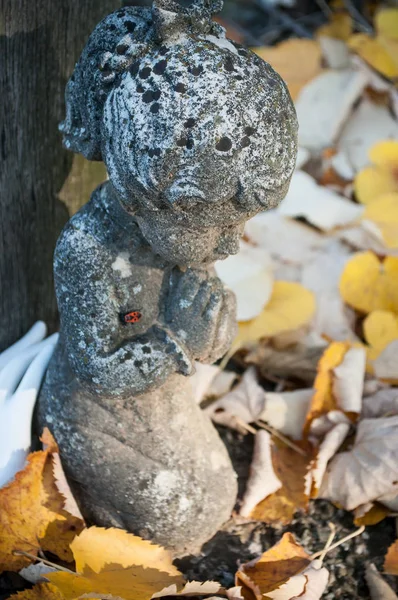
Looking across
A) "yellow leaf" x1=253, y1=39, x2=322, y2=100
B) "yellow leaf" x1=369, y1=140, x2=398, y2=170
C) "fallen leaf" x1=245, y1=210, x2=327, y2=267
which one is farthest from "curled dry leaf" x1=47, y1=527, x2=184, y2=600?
"yellow leaf" x1=253, y1=39, x2=322, y2=100

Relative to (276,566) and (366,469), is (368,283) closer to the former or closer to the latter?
(366,469)

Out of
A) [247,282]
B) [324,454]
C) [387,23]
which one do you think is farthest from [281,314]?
[387,23]

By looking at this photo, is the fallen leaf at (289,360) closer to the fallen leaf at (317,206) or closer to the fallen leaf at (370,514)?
the fallen leaf at (370,514)

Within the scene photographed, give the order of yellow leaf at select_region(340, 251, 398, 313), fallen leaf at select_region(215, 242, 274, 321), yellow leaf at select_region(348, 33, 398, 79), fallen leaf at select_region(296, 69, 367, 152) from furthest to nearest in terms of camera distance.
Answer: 1. yellow leaf at select_region(348, 33, 398, 79)
2. fallen leaf at select_region(296, 69, 367, 152)
3. yellow leaf at select_region(340, 251, 398, 313)
4. fallen leaf at select_region(215, 242, 274, 321)

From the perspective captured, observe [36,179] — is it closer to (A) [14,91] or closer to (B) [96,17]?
(A) [14,91]

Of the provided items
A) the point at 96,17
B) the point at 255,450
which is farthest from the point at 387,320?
the point at 96,17

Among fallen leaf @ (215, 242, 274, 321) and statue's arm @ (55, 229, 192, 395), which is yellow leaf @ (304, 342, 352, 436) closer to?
fallen leaf @ (215, 242, 274, 321)

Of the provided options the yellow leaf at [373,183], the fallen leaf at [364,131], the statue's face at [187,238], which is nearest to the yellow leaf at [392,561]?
the statue's face at [187,238]
